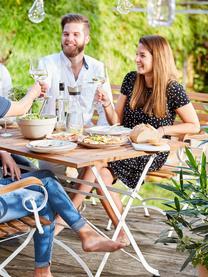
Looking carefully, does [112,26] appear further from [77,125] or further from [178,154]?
[77,125]

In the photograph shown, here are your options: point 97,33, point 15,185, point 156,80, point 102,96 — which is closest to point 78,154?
point 15,185

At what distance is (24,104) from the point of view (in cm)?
359

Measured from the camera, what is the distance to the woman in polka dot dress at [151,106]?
4.10 metres

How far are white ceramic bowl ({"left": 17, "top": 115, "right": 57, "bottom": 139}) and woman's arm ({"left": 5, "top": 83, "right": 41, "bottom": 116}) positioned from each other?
6cm

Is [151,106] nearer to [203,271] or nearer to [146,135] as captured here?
[146,135]

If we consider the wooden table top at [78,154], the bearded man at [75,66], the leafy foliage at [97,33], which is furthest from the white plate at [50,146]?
the leafy foliage at [97,33]

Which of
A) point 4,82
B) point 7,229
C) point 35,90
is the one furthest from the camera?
point 4,82

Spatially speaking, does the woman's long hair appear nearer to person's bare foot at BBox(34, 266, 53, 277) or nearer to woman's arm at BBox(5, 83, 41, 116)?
woman's arm at BBox(5, 83, 41, 116)

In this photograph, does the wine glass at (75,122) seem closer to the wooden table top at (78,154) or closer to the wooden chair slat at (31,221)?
the wooden table top at (78,154)

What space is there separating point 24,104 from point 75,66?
45.3 inches

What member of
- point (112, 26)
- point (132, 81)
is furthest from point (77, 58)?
point (112, 26)

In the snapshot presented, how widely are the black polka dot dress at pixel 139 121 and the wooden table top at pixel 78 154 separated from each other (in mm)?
546

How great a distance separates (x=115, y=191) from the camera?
3691mm

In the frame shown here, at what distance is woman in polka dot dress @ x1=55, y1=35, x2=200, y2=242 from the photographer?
4.10m
